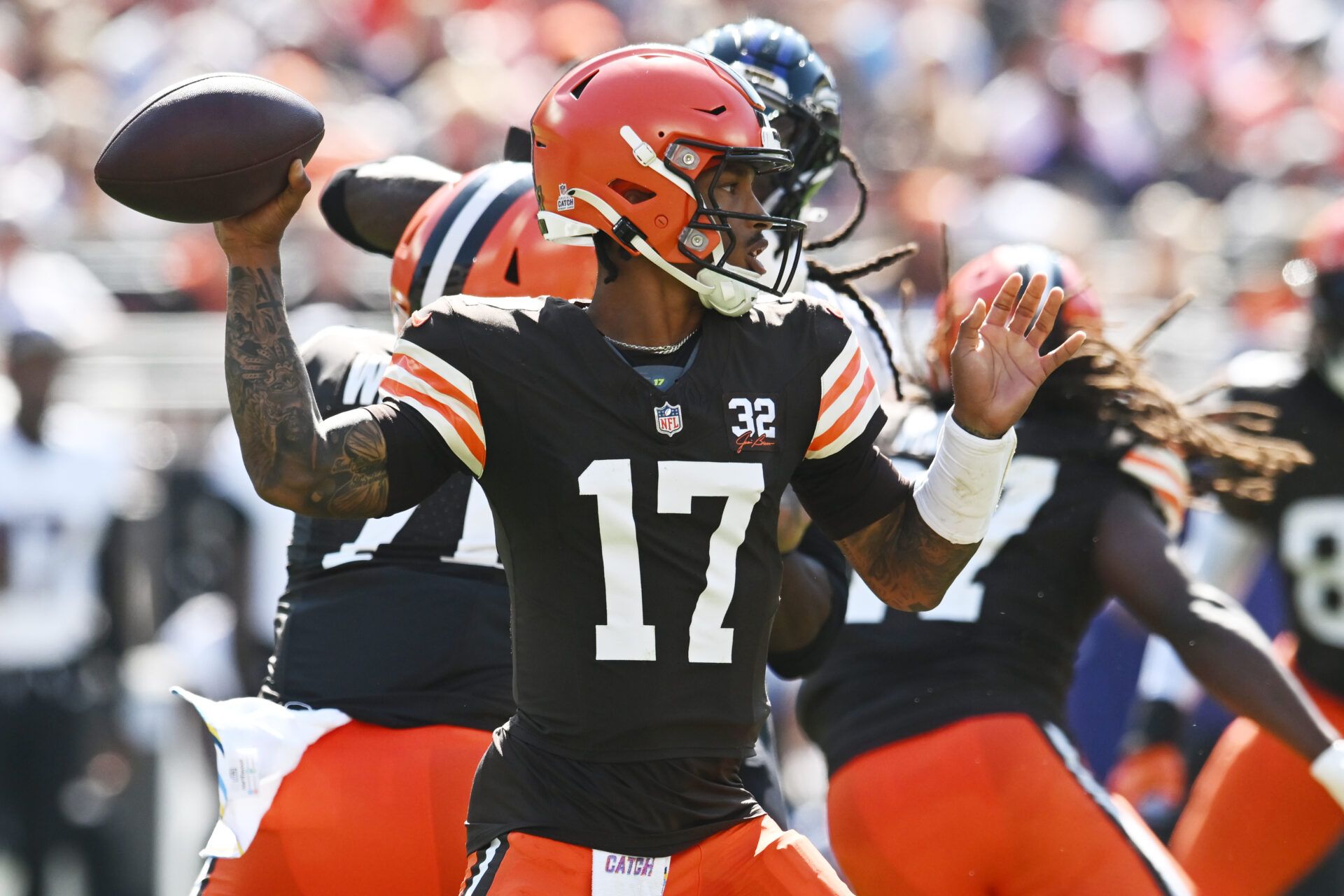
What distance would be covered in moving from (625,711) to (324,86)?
843 cm

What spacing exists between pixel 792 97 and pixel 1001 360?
168cm

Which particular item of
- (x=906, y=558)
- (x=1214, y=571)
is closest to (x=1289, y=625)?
(x=1214, y=571)

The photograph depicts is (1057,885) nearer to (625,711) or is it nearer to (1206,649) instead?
(1206,649)

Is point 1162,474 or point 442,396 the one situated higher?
point 442,396

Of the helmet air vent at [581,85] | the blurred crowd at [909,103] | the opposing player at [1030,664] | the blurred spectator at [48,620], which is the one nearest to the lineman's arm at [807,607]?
the opposing player at [1030,664]

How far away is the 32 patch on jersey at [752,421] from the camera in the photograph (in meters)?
2.87

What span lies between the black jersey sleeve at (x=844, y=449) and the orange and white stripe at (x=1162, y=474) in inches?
46.9

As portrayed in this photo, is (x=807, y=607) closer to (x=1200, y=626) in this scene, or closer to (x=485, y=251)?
(x=1200, y=626)

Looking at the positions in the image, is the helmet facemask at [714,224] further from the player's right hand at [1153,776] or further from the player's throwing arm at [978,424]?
the player's right hand at [1153,776]

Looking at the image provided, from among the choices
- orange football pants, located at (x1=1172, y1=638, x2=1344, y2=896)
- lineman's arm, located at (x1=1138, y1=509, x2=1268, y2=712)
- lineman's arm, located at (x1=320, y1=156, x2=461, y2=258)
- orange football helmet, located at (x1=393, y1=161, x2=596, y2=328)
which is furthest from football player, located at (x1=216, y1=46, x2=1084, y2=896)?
lineman's arm, located at (x1=1138, y1=509, x2=1268, y2=712)

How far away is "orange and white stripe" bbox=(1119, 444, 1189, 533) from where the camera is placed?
4.12 metres

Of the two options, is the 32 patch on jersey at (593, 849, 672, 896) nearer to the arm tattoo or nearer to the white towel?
the arm tattoo

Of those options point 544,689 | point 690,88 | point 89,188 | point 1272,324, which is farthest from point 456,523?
point 89,188

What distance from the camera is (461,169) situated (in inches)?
376
